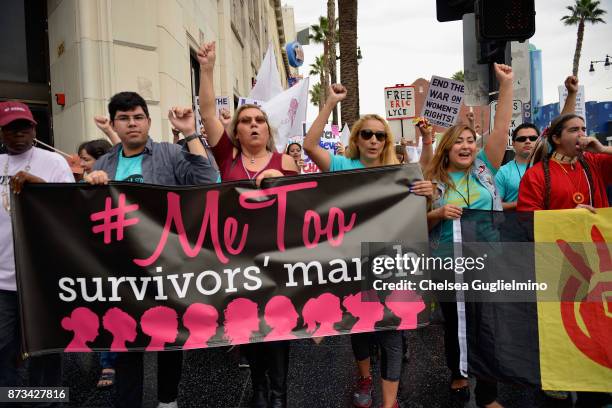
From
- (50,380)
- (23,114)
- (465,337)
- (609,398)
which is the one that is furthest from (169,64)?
(609,398)

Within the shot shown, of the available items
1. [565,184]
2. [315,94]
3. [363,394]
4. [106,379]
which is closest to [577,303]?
[565,184]

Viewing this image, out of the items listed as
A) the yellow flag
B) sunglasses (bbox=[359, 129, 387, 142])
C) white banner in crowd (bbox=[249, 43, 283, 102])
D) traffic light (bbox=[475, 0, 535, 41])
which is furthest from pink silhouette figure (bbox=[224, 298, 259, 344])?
white banner in crowd (bbox=[249, 43, 283, 102])

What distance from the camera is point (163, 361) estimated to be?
3.12 meters

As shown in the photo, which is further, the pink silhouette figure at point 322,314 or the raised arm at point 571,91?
the raised arm at point 571,91

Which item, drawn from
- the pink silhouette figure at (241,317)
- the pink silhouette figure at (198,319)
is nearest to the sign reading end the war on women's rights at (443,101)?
the pink silhouette figure at (241,317)

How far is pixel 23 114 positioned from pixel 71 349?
57.8 inches

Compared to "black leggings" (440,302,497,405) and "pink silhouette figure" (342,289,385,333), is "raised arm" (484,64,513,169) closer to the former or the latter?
"black leggings" (440,302,497,405)

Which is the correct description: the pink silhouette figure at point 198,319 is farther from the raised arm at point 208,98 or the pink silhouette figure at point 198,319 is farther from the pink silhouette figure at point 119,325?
the raised arm at point 208,98

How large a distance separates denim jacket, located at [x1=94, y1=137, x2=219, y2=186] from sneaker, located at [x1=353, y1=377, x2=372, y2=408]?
173 cm

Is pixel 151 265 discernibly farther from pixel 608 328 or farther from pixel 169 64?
pixel 169 64

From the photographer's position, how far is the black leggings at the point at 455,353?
3189mm

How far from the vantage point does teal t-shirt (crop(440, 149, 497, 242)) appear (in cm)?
331

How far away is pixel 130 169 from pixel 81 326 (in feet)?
3.25

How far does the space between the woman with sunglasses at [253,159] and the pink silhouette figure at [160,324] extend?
18.5 inches
